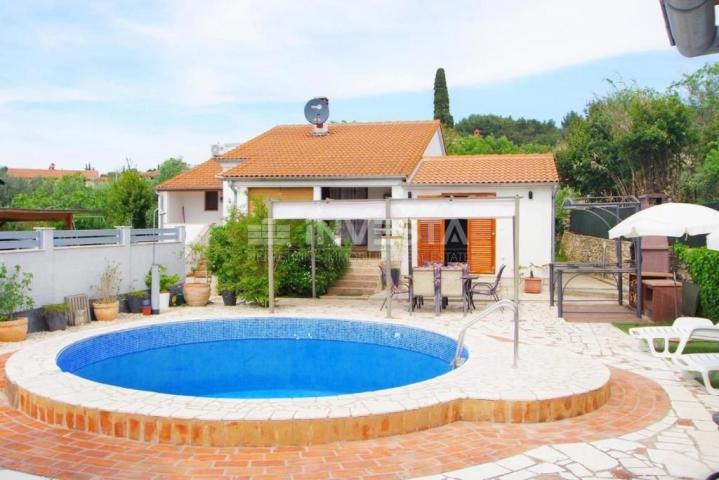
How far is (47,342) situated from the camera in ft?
31.4

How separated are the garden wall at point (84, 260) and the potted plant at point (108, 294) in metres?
0.13

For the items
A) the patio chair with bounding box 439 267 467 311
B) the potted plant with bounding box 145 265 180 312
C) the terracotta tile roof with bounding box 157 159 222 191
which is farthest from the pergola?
the terracotta tile roof with bounding box 157 159 222 191

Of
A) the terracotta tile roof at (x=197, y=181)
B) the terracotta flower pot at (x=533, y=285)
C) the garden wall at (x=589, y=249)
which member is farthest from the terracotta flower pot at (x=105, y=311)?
the terracotta tile roof at (x=197, y=181)

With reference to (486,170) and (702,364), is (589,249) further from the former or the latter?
(702,364)

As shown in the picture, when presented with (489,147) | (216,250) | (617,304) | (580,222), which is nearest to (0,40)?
(216,250)

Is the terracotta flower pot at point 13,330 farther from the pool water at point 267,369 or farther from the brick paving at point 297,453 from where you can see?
the brick paving at point 297,453

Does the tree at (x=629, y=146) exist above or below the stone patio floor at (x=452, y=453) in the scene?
above

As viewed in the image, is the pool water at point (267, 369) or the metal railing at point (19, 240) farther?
the metal railing at point (19, 240)

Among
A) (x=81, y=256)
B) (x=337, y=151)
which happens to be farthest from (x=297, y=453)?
(x=337, y=151)

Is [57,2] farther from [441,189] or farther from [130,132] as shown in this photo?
[130,132]

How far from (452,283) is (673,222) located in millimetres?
4821

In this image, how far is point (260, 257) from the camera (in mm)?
15000

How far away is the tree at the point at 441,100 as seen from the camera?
46.4 m

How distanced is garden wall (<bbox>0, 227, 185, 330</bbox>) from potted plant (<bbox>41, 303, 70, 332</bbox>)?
0.33 m
